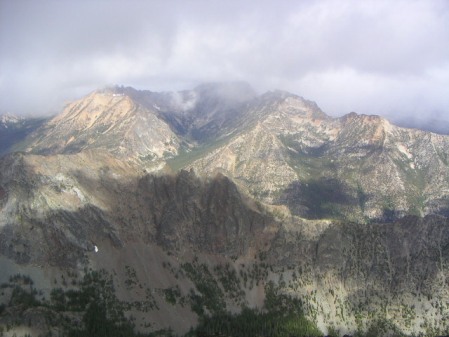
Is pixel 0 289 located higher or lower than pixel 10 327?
higher

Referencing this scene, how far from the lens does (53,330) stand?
186250mm

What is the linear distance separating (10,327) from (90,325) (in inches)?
1191

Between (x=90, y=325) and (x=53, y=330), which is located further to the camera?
(x=90, y=325)

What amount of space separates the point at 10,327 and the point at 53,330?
14524 mm

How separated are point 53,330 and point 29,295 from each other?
20.8 meters

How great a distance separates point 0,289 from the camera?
648ft

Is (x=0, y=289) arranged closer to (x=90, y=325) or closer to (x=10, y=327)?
(x=10, y=327)

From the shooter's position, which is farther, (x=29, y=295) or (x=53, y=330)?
(x=29, y=295)

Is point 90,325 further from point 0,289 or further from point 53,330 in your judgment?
point 0,289

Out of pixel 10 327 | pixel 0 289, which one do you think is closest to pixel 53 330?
pixel 10 327

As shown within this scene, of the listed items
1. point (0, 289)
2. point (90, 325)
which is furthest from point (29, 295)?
point (90, 325)

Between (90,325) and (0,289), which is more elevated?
(0,289)

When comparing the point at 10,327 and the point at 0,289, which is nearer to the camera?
the point at 10,327

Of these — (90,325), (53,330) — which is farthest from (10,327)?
(90,325)
